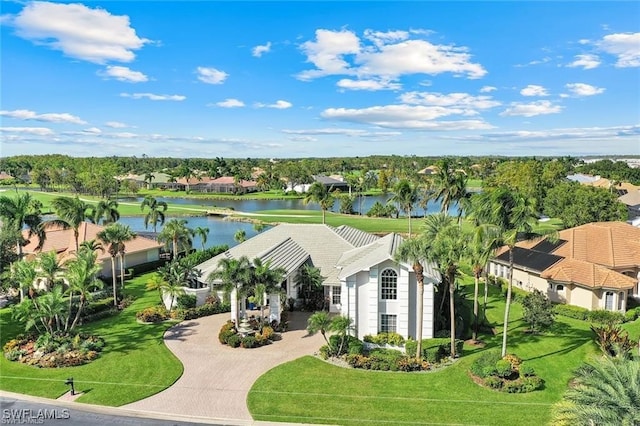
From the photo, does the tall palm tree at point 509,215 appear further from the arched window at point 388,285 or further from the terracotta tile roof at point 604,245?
the terracotta tile roof at point 604,245

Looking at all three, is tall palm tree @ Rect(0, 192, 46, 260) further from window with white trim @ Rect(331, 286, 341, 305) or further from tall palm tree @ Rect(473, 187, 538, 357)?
tall palm tree @ Rect(473, 187, 538, 357)

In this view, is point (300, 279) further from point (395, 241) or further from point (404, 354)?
point (404, 354)

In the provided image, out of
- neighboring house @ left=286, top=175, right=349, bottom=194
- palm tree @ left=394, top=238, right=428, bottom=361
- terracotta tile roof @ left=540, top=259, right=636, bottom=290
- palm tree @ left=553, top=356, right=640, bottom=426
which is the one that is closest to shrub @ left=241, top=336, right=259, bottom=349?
palm tree @ left=394, top=238, right=428, bottom=361

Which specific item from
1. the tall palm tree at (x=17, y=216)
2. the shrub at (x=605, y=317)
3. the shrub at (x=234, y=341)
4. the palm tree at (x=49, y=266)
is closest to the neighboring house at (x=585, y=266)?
the shrub at (x=605, y=317)

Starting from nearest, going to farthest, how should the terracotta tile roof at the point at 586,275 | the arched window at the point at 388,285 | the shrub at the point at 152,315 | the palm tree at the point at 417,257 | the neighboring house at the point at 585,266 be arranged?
the palm tree at the point at 417,257 < the arched window at the point at 388,285 < the shrub at the point at 152,315 < the terracotta tile roof at the point at 586,275 < the neighboring house at the point at 585,266

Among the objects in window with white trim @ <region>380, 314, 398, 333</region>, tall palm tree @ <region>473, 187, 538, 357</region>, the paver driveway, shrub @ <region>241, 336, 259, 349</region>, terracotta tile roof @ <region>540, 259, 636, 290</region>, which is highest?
tall palm tree @ <region>473, 187, 538, 357</region>

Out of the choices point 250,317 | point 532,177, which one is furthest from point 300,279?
point 532,177
